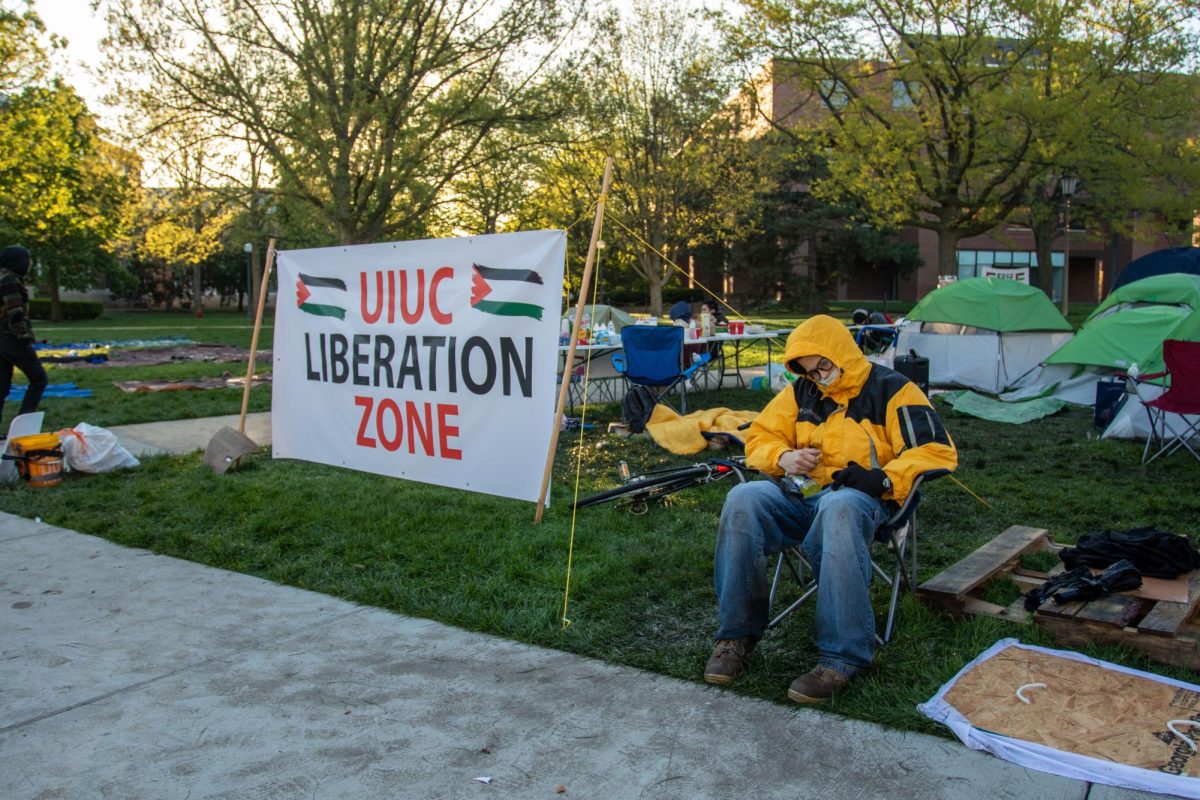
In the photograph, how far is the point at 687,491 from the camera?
6508 mm

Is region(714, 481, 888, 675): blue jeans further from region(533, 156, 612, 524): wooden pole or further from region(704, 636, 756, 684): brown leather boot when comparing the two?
region(533, 156, 612, 524): wooden pole

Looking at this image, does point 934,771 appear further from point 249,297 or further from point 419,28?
point 249,297

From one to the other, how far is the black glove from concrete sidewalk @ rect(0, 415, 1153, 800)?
89 cm

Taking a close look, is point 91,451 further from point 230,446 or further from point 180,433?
Result: point 180,433

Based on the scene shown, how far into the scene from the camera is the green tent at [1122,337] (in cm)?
1070

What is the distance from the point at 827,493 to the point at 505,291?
84.1 inches

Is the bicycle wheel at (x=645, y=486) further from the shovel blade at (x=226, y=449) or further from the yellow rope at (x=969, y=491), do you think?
the shovel blade at (x=226, y=449)

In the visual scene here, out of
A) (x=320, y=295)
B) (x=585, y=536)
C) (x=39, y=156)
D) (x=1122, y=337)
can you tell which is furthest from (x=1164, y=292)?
(x=39, y=156)

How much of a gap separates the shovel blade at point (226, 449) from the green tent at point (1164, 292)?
10.4m

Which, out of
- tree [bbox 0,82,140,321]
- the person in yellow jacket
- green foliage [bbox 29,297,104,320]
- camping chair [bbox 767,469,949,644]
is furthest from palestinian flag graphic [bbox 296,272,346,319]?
green foliage [bbox 29,297,104,320]

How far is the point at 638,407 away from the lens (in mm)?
9617

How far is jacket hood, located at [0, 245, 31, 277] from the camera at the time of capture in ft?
26.6

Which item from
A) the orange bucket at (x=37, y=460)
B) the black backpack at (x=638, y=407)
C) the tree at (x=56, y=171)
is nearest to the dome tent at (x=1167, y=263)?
the black backpack at (x=638, y=407)

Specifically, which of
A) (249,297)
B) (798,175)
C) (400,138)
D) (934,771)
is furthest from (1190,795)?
(249,297)
